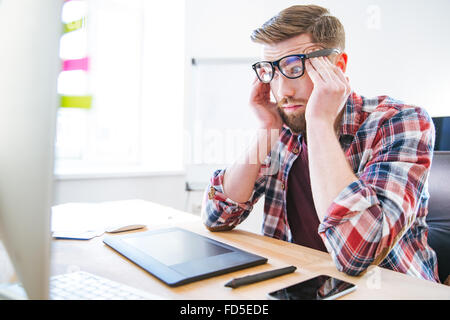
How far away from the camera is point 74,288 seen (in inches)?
22.2

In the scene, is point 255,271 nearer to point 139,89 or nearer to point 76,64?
point 76,64

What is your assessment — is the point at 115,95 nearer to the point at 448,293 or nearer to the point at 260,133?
the point at 260,133

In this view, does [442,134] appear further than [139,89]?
No

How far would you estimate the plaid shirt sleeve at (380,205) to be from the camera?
0.69 m

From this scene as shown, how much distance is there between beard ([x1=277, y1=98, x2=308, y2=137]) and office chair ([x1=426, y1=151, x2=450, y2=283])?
43 cm

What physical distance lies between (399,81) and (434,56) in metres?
0.31

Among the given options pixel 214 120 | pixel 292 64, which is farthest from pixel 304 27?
pixel 214 120

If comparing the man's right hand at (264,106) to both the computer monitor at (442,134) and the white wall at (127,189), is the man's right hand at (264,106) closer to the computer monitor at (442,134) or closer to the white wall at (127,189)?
the computer monitor at (442,134)

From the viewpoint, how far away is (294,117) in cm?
112

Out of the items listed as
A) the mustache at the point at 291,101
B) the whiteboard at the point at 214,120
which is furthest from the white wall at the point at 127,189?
the mustache at the point at 291,101

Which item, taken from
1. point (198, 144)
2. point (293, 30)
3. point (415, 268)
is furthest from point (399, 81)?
point (415, 268)

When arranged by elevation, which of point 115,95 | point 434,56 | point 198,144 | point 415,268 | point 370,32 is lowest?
point 415,268

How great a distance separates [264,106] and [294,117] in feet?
0.42

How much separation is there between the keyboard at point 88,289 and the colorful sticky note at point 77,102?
302 mm
